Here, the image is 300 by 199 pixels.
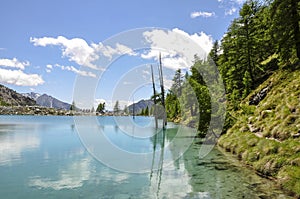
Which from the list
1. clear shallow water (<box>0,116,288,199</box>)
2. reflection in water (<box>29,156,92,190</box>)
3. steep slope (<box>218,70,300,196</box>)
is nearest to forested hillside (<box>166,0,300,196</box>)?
steep slope (<box>218,70,300,196</box>)

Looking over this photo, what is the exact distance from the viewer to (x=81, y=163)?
2044cm

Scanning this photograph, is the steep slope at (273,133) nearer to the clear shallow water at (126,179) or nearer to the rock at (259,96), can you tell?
the rock at (259,96)

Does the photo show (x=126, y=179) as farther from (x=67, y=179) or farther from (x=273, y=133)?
(x=273, y=133)

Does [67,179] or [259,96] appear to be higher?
[259,96]

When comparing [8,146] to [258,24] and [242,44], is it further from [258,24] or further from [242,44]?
[258,24]

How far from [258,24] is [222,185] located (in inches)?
1486

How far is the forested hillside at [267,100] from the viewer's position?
52.9 ft

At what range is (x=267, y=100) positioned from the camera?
1125 inches

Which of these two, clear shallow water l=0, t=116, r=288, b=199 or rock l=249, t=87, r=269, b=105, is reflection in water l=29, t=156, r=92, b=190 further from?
rock l=249, t=87, r=269, b=105

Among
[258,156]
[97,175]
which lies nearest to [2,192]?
[97,175]

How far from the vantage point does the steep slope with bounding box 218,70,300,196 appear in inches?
573

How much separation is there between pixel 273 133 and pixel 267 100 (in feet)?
31.4

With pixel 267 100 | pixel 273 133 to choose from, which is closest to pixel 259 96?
pixel 267 100

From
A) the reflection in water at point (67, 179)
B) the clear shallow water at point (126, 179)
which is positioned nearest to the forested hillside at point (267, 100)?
the clear shallow water at point (126, 179)
